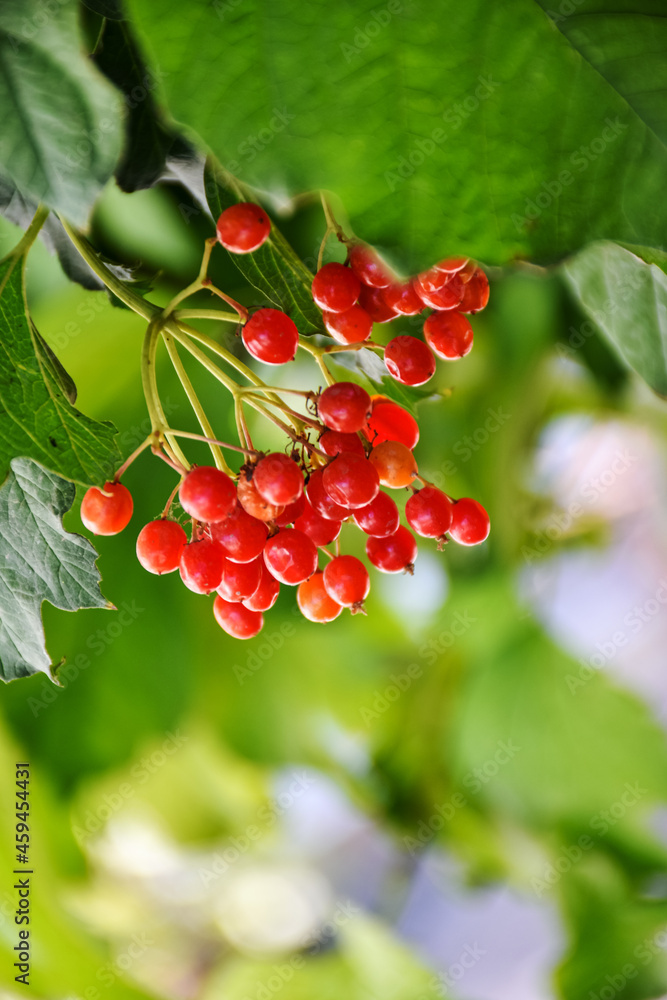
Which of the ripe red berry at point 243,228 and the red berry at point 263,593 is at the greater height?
the ripe red berry at point 243,228

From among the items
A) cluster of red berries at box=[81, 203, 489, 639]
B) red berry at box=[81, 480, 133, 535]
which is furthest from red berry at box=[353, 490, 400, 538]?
red berry at box=[81, 480, 133, 535]

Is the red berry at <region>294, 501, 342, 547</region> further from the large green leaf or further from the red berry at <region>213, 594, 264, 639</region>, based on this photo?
the large green leaf

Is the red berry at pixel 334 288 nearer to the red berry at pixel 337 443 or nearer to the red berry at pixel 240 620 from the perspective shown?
the red berry at pixel 337 443

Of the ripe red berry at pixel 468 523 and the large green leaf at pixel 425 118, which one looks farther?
the ripe red berry at pixel 468 523

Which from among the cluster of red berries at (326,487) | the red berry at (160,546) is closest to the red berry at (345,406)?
the cluster of red berries at (326,487)

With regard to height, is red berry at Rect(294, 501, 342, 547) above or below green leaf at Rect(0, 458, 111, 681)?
above
